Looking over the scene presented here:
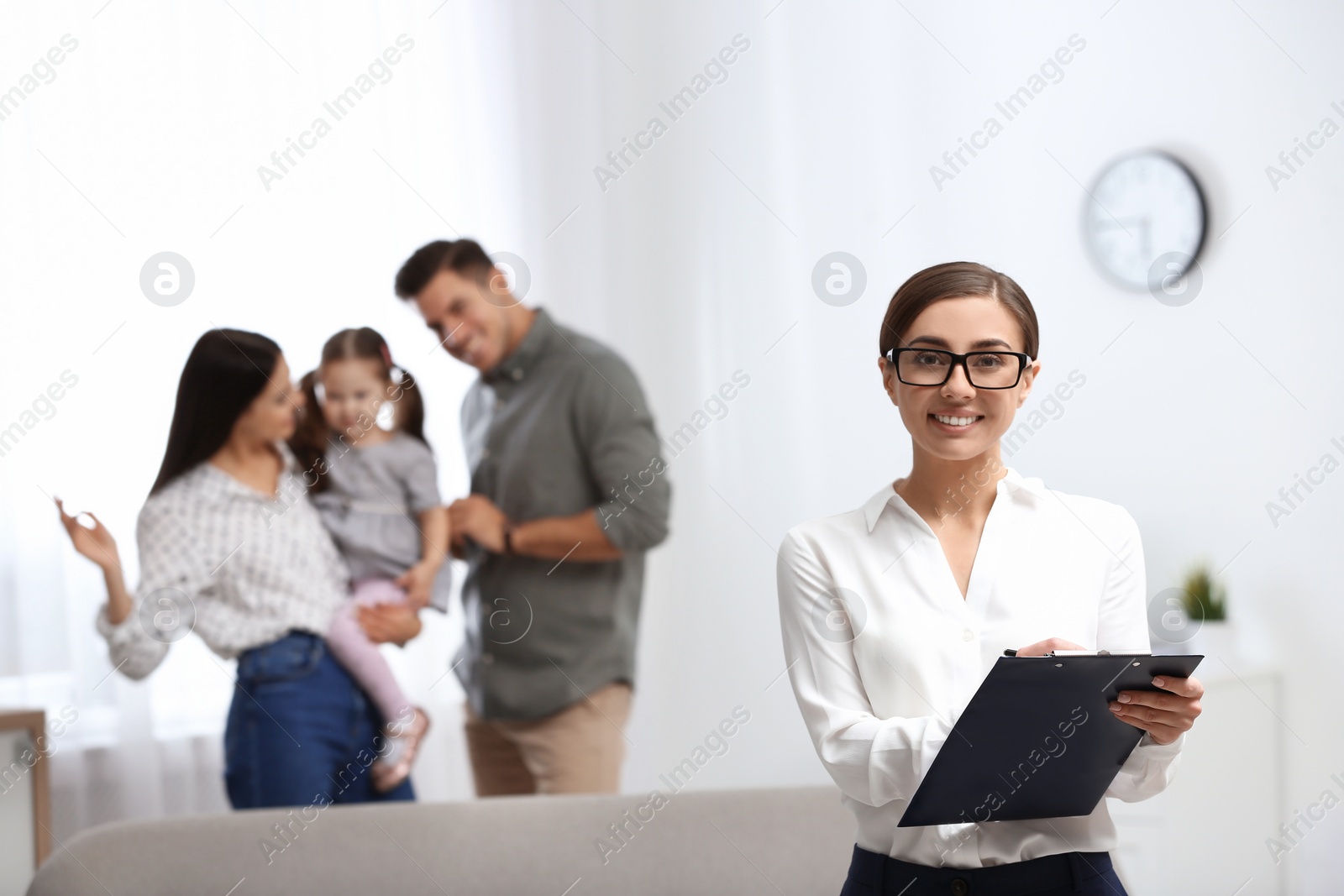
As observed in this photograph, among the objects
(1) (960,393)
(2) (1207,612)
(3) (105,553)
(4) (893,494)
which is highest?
(2) (1207,612)

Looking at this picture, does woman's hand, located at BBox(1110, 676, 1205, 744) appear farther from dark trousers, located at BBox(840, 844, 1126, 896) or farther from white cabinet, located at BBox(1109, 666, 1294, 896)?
white cabinet, located at BBox(1109, 666, 1294, 896)

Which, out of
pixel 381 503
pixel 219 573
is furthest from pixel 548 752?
pixel 219 573

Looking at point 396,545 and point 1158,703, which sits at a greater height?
point 1158,703

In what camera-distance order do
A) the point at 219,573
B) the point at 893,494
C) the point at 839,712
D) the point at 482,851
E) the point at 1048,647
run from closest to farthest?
the point at 1048,647, the point at 839,712, the point at 893,494, the point at 482,851, the point at 219,573

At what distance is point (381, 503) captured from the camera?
266 centimetres

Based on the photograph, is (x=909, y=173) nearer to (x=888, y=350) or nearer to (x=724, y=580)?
(x=724, y=580)

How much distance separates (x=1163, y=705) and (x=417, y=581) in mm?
1940

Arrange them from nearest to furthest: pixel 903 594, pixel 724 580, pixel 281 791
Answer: pixel 903 594 < pixel 281 791 < pixel 724 580

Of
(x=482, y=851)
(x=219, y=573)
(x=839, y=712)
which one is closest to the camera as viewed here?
(x=839, y=712)

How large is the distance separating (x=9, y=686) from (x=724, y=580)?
1.79 meters

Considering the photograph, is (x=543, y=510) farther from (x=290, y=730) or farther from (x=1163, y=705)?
(x=1163, y=705)

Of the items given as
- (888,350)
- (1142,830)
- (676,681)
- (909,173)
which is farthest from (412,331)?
(1142,830)

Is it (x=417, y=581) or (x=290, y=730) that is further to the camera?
(x=417, y=581)

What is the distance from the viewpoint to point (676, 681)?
286cm
